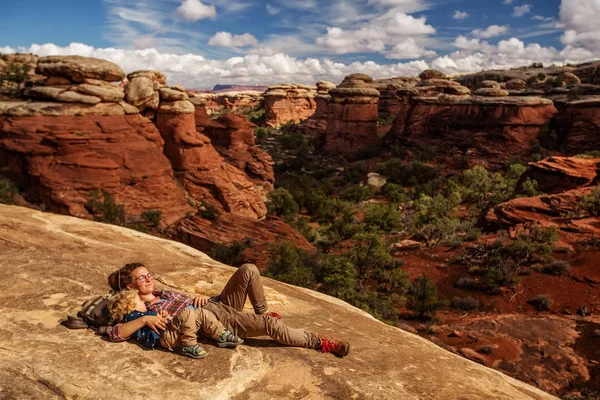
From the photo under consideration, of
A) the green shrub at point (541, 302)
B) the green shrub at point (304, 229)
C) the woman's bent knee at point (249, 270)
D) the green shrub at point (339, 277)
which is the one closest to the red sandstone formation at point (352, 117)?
the green shrub at point (304, 229)

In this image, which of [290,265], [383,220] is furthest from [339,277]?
[383,220]

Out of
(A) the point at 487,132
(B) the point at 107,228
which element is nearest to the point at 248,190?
(B) the point at 107,228

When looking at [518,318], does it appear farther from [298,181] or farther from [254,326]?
[298,181]

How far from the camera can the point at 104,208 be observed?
63.1ft

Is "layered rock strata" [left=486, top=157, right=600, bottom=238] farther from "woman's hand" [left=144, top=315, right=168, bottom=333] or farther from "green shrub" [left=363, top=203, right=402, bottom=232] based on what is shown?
"woman's hand" [left=144, top=315, right=168, bottom=333]

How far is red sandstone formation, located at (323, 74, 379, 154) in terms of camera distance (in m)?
45.1

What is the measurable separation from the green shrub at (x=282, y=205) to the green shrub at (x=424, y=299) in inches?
607

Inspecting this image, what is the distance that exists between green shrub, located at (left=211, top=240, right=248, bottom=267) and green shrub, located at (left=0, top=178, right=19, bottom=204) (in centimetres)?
925

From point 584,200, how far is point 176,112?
72.2 feet

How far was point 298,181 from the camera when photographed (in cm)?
3822

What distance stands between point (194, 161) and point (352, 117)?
81.2 ft

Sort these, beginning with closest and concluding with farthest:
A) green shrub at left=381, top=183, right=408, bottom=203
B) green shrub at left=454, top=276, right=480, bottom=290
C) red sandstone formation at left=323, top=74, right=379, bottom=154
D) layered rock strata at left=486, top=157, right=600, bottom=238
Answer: green shrub at left=454, top=276, right=480, bottom=290
layered rock strata at left=486, top=157, right=600, bottom=238
green shrub at left=381, top=183, right=408, bottom=203
red sandstone formation at left=323, top=74, right=379, bottom=154

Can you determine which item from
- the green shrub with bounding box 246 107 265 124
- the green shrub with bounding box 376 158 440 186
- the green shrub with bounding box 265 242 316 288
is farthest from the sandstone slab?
the green shrub with bounding box 246 107 265 124

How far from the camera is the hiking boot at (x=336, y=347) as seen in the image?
13.2 feet
